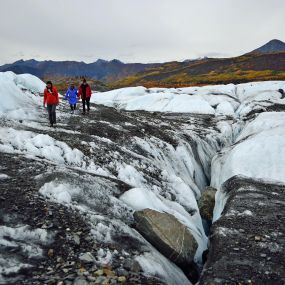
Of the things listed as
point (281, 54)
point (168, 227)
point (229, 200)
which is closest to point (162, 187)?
point (229, 200)

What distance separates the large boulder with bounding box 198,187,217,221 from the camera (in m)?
17.8

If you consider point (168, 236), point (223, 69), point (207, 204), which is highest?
point (223, 69)

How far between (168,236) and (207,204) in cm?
781

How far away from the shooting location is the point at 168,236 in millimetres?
10977

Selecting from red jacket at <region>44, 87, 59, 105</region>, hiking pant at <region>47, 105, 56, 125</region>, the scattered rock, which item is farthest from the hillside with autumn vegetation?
the scattered rock

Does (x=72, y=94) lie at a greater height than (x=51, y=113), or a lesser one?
greater

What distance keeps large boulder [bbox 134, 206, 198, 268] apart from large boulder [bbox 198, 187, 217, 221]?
6.47 m

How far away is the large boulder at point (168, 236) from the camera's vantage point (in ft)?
35.6

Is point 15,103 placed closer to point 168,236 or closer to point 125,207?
point 125,207

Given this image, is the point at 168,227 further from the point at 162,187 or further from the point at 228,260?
the point at 162,187

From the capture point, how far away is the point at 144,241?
35.3 feet

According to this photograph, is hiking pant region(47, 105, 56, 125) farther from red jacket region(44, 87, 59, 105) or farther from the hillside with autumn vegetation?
the hillside with autumn vegetation

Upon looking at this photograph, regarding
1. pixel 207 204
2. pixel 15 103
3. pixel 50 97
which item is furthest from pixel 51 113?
pixel 207 204

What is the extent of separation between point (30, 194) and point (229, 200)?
8.01 meters
